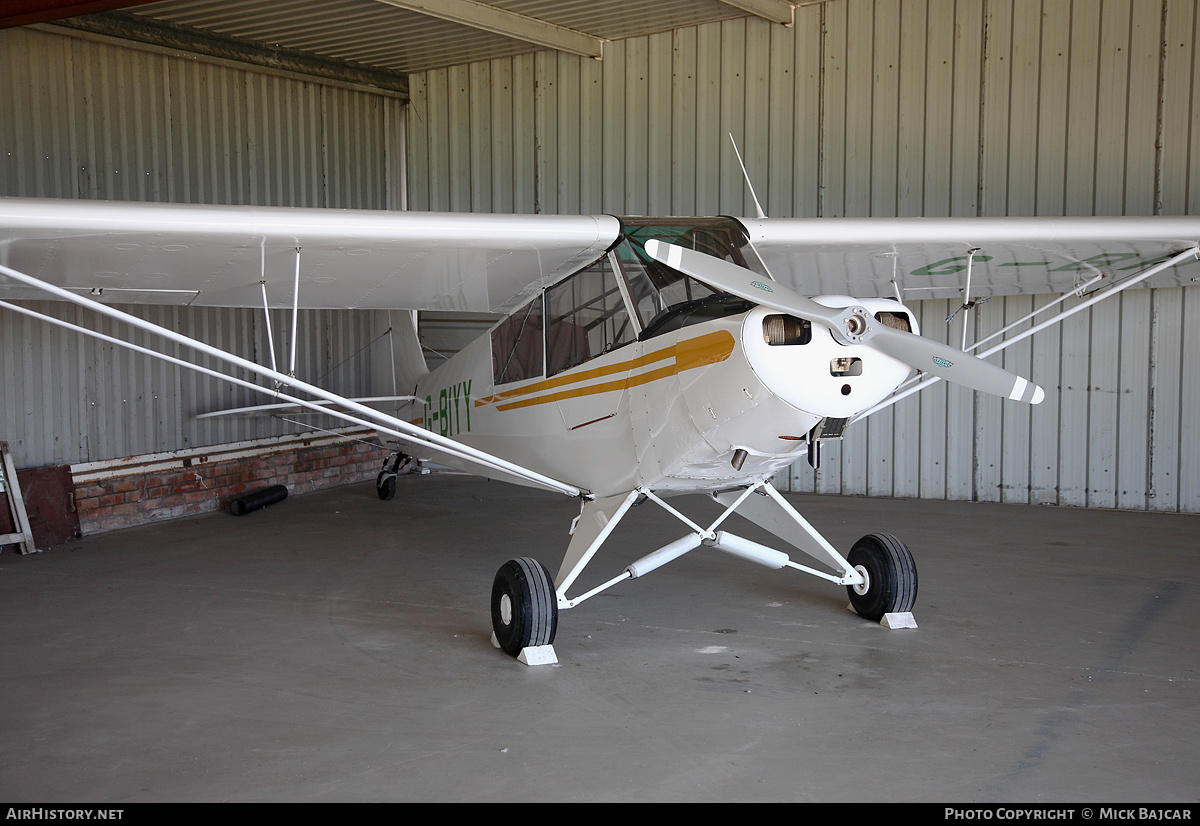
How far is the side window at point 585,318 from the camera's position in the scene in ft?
16.2

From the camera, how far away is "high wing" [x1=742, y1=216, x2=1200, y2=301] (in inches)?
220

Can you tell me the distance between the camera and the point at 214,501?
957cm

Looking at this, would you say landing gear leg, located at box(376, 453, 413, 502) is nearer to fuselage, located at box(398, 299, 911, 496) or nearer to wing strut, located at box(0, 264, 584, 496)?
fuselage, located at box(398, 299, 911, 496)

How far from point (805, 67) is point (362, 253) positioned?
674cm

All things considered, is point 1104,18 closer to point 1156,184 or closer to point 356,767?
point 1156,184

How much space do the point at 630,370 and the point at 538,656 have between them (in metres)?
1.50

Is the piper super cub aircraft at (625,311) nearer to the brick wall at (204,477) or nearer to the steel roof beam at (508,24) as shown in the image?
the brick wall at (204,477)

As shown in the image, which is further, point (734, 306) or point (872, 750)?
point (734, 306)

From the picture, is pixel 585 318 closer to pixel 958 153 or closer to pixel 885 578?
pixel 885 578

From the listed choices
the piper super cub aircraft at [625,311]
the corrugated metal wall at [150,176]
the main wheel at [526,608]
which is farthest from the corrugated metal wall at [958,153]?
the main wheel at [526,608]

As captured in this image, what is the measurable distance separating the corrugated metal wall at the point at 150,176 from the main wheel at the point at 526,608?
5.65 m

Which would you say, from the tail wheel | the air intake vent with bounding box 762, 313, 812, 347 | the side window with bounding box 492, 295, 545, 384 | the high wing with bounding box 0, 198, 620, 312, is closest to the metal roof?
the high wing with bounding box 0, 198, 620, 312

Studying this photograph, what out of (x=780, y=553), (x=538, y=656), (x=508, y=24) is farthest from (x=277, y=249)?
→ (x=508, y=24)
